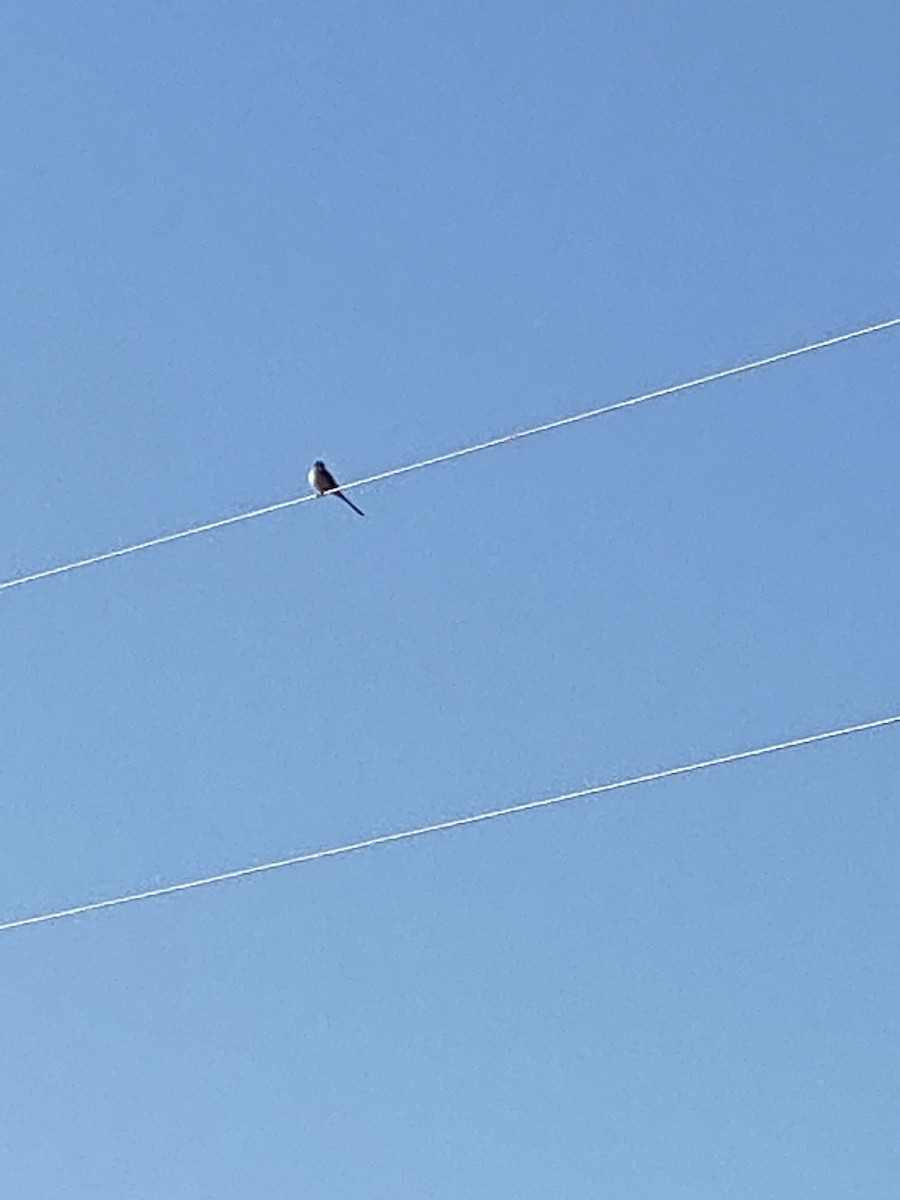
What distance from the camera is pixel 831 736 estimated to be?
83.9ft

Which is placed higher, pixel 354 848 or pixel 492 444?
pixel 492 444

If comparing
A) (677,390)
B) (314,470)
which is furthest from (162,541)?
(314,470)

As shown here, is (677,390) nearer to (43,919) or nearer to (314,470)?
(43,919)

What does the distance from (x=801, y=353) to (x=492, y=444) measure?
248 centimetres

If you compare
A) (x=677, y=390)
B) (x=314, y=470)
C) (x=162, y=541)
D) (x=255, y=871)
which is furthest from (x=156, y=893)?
(x=314, y=470)

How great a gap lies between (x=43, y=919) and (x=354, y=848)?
279cm

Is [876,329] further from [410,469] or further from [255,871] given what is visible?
[255,871]

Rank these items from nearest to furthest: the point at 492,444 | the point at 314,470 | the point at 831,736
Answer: the point at 831,736
the point at 492,444
the point at 314,470

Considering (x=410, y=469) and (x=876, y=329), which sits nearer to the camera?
(x=876, y=329)

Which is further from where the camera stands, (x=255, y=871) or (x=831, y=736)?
(x=255, y=871)

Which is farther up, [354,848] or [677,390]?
[677,390]

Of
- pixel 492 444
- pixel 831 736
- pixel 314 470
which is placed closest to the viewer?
pixel 831 736

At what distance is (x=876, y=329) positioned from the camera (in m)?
25.9

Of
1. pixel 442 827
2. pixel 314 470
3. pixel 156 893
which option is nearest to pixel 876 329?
pixel 442 827
